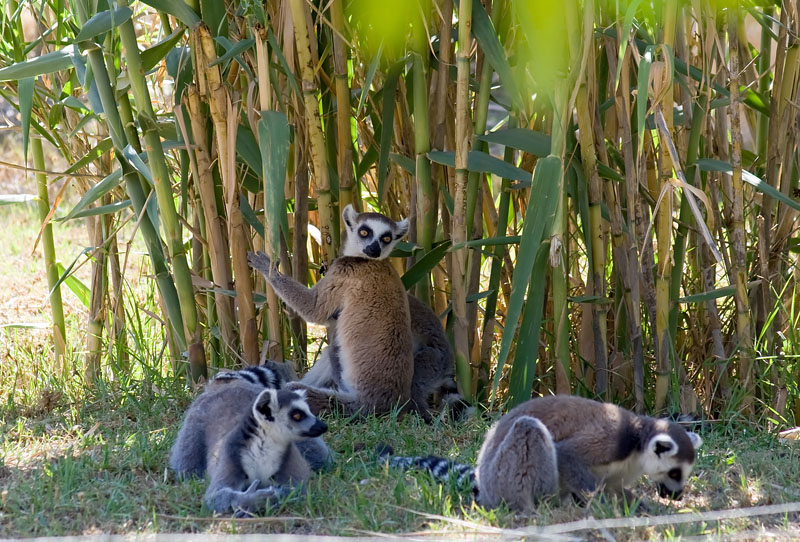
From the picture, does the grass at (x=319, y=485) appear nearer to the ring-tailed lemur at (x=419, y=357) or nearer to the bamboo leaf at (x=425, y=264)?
the ring-tailed lemur at (x=419, y=357)

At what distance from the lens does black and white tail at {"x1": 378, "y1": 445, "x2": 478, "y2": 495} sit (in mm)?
3402

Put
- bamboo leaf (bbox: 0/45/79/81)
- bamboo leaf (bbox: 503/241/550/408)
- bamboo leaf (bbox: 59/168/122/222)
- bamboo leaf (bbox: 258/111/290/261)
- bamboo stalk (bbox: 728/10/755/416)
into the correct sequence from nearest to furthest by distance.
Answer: bamboo leaf (bbox: 258/111/290/261), bamboo leaf (bbox: 0/45/79/81), bamboo leaf (bbox: 503/241/550/408), bamboo stalk (bbox: 728/10/755/416), bamboo leaf (bbox: 59/168/122/222)

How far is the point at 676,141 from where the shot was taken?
461 cm

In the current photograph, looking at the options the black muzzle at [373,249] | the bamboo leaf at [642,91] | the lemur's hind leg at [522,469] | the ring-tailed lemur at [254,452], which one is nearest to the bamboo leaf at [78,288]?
the black muzzle at [373,249]

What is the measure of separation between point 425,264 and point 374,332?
418 mm

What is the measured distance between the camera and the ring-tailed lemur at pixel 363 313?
4559 mm

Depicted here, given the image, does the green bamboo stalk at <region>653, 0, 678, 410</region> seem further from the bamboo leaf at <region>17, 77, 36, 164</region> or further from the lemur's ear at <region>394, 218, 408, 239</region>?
the bamboo leaf at <region>17, 77, 36, 164</region>

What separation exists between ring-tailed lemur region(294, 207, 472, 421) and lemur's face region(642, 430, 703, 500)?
1445 millimetres

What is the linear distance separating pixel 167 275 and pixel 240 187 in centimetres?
58

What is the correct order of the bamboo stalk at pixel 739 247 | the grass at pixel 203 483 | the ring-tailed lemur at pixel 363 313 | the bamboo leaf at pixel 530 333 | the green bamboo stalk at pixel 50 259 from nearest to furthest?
the grass at pixel 203 483 → the bamboo leaf at pixel 530 333 → the bamboo stalk at pixel 739 247 → the ring-tailed lemur at pixel 363 313 → the green bamboo stalk at pixel 50 259

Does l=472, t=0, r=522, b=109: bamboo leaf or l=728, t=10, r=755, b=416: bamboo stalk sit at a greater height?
l=472, t=0, r=522, b=109: bamboo leaf

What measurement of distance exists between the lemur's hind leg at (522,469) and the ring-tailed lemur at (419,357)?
1.36m

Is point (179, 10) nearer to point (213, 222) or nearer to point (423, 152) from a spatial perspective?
point (213, 222)

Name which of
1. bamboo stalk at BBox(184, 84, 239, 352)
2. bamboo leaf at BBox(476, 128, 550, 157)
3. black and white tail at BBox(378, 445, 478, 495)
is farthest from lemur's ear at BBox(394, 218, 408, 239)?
black and white tail at BBox(378, 445, 478, 495)
